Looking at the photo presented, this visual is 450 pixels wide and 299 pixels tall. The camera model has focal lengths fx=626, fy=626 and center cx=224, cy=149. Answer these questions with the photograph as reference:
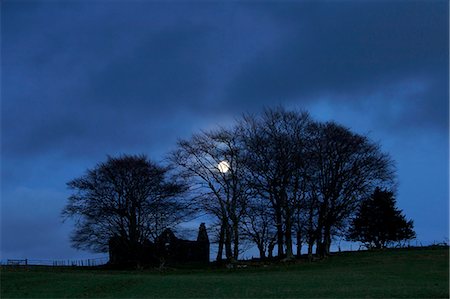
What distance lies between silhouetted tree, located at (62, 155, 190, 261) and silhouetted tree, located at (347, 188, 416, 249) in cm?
2323

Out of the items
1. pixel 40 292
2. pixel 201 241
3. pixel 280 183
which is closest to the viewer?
pixel 40 292

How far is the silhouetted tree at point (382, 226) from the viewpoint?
248 ft

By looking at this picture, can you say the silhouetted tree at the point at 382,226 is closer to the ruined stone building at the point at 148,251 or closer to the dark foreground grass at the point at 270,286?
the ruined stone building at the point at 148,251

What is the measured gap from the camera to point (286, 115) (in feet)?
209

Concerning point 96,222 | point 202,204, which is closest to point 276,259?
point 202,204

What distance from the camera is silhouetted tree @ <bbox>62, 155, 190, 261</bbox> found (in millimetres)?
65438

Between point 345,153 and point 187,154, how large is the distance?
15908 mm

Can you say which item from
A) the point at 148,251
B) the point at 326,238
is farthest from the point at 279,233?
the point at 148,251

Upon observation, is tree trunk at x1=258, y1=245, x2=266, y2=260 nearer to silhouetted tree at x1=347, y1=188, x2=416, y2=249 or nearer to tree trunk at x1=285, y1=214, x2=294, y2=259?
tree trunk at x1=285, y1=214, x2=294, y2=259

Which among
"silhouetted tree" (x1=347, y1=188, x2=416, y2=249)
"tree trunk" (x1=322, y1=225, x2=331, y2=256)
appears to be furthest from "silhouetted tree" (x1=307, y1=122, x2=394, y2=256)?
"silhouetted tree" (x1=347, y1=188, x2=416, y2=249)

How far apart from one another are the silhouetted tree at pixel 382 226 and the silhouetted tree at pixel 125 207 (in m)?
23.2

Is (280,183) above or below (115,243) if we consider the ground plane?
above

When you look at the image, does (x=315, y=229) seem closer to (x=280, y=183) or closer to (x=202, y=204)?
(x=280, y=183)

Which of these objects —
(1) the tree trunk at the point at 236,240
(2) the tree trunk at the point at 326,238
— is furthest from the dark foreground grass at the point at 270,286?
(1) the tree trunk at the point at 236,240
